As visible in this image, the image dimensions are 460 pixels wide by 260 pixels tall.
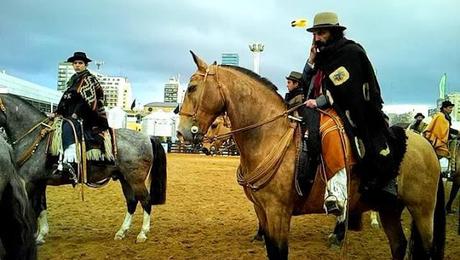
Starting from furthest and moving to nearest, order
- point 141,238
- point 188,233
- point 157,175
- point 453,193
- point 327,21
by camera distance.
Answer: point 453,193 < point 157,175 < point 188,233 < point 141,238 < point 327,21

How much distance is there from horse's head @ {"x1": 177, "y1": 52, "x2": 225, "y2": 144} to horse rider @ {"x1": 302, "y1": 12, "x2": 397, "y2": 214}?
3.20ft

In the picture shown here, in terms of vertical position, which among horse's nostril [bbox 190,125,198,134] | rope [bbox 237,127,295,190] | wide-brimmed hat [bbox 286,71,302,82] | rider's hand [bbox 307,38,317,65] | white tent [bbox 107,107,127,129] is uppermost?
white tent [bbox 107,107,127,129]

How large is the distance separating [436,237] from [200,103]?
3236 mm

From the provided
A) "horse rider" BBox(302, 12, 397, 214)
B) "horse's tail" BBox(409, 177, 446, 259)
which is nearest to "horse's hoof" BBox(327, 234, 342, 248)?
"horse's tail" BBox(409, 177, 446, 259)

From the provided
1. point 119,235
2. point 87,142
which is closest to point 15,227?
point 87,142

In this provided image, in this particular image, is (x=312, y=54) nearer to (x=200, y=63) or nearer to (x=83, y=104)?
(x=200, y=63)

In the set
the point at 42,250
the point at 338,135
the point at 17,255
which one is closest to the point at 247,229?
the point at 42,250

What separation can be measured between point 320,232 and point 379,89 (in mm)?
4825

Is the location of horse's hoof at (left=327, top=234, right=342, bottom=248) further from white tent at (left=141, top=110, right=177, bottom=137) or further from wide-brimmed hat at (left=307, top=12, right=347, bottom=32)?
white tent at (left=141, top=110, right=177, bottom=137)

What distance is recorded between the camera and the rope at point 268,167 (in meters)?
4.38

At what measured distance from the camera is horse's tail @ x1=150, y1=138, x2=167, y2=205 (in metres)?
8.94

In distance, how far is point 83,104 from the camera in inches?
304

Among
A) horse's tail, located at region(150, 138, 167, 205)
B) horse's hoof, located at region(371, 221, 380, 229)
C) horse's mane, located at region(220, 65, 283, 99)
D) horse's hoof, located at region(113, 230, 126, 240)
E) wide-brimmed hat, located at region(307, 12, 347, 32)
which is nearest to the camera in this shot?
wide-brimmed hat, located at region(307, 12, 347, 32)

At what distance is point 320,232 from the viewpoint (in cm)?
890
